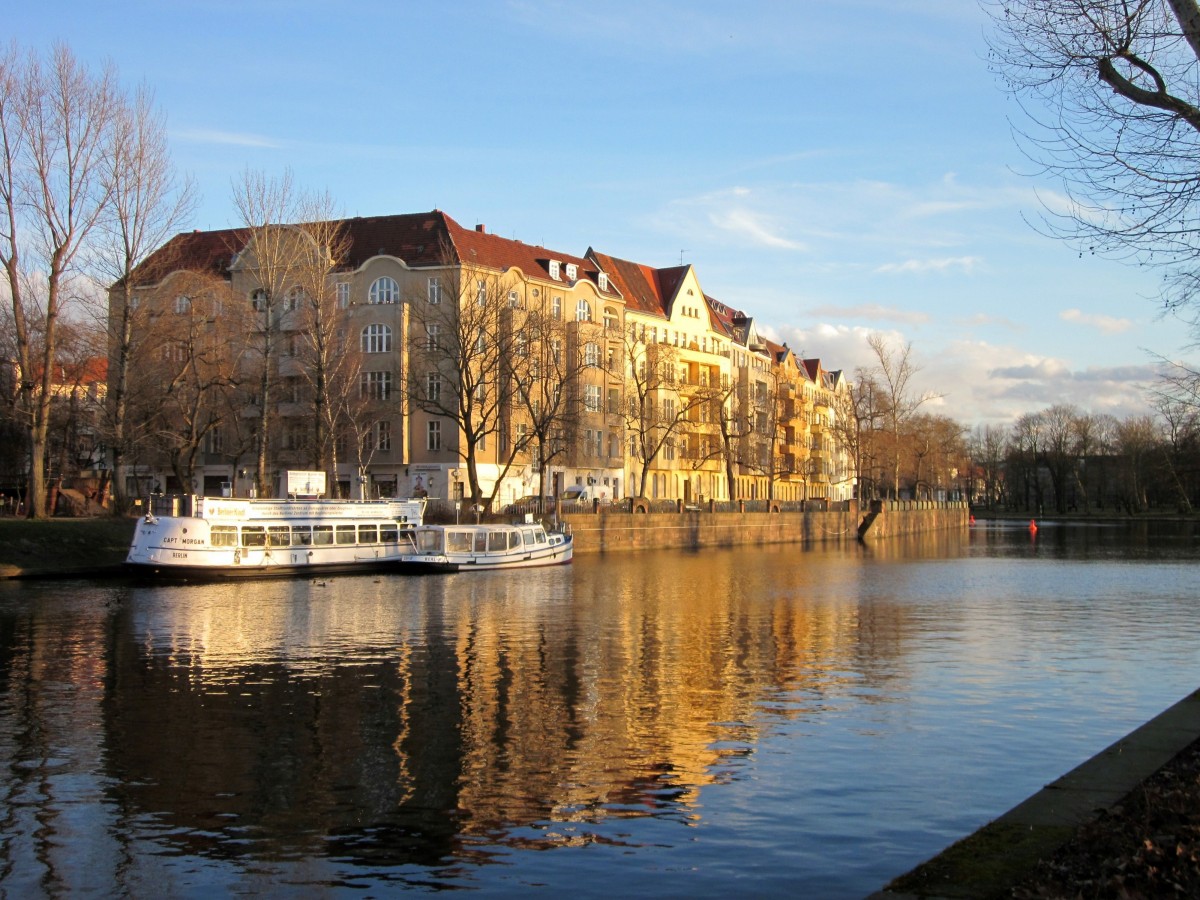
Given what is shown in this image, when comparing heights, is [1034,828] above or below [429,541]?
below

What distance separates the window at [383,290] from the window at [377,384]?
5.11m

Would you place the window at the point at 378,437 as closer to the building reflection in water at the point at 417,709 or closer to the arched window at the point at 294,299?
the arched window at the point at 294,299

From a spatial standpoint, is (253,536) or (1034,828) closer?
(1034,828)

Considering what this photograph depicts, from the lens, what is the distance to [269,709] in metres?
20.9

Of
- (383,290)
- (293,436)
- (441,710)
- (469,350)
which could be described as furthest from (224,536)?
(383,290)

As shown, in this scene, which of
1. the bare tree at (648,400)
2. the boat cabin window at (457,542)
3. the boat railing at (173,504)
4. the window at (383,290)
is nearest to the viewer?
the boat railing at (173,504)

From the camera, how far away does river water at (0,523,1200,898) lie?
12.8 metres

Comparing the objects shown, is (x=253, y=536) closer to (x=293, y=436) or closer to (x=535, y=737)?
(x=293, y=436)

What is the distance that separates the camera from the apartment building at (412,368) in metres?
65.7

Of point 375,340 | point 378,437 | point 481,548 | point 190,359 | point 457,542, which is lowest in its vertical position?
point 481,548

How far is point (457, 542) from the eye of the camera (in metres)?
57.9

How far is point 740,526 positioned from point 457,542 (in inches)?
1675

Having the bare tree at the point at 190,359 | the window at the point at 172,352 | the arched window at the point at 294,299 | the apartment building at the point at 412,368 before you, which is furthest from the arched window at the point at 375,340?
the bare tree at the point at 190,359

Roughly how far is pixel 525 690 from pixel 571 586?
25.9m
